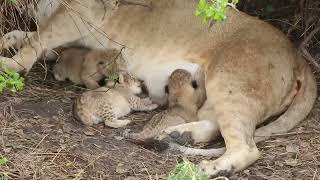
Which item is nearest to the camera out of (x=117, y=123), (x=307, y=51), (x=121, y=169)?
(x=121, y=169)

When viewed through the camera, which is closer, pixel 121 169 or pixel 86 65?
pixel 121 169

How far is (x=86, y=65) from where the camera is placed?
15.3 ft

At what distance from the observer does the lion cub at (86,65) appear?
4645mm

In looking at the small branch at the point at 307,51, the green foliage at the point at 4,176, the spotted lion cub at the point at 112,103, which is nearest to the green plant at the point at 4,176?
the green foliage at the point at 4,176

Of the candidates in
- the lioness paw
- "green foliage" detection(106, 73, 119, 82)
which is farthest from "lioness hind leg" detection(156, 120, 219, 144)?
"green foliage" detection(106, 73, 119, 82)

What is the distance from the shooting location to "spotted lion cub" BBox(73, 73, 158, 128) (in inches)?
165

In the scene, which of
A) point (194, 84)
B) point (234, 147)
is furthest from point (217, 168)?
point (194, 84)

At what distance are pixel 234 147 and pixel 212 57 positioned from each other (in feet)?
2.55

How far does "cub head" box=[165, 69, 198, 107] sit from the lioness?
4.6 inches

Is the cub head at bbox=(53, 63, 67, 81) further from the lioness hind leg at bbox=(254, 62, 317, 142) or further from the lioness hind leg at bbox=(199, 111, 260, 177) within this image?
the lioness hind leg at bbox=(254, 62, 317, 142)

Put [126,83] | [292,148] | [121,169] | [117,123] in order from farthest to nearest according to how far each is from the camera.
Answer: [126,83] < [117,123] < [292,148] < [121,169]

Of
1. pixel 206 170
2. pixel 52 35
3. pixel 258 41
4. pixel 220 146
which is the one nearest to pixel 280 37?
pixel 258 41

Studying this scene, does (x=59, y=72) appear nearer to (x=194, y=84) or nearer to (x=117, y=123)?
(x=117, y=123)

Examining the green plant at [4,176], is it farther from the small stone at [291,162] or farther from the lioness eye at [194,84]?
the small stone at [291,162]
